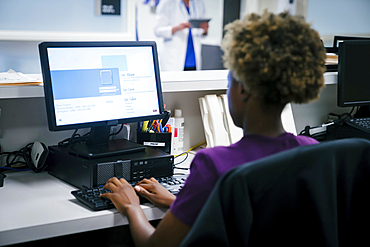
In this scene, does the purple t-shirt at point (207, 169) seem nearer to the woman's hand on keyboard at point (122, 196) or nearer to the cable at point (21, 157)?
the woman's hand on keyboard at point (122, 196)

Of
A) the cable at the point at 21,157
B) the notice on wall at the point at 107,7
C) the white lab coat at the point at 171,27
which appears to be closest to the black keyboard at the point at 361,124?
the cable at the point at 21,157

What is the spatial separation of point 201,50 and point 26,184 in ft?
11.0

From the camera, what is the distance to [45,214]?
3.21 feet

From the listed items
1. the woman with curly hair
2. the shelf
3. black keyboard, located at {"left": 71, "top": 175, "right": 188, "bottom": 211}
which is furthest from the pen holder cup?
the woman with curly hair

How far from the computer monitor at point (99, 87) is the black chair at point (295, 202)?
2.24ft

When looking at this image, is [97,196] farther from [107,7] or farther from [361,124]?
[107,7]

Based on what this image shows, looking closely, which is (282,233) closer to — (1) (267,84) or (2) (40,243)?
(1) (267,84)

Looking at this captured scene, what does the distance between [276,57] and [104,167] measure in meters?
0.66

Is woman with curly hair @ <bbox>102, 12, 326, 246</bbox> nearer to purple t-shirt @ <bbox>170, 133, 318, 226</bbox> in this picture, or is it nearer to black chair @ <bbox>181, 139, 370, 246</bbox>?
purple t-shirt @ <bbox>170, 133, 318, 226</bbox>

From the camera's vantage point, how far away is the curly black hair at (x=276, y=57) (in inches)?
27.5

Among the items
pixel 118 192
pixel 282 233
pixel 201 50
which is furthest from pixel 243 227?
pixel 201 50

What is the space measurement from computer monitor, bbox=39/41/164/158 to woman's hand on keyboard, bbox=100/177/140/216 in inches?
6.5

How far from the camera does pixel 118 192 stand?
1029mm

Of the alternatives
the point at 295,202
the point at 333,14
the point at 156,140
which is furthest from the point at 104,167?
the point at 333,14
